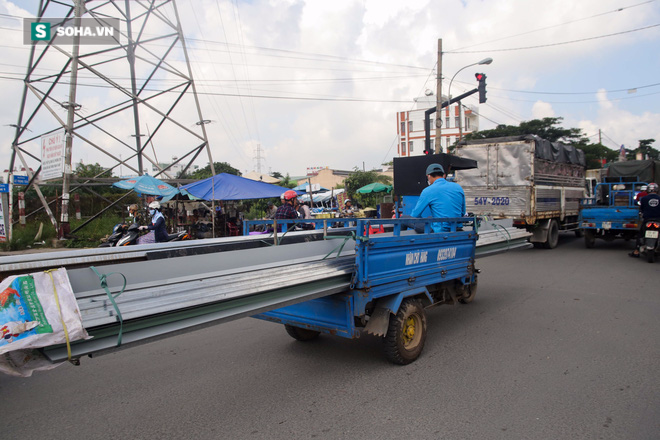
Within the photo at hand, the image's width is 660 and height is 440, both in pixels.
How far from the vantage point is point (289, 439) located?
2.85 meters

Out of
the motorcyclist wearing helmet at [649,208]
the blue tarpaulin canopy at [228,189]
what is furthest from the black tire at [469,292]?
the blue tarpaulin canopy at [228,189]

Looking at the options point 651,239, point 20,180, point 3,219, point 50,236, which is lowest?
point 651,239

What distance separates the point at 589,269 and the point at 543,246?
13.2 feet

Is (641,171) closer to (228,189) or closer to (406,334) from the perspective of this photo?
(228,189)

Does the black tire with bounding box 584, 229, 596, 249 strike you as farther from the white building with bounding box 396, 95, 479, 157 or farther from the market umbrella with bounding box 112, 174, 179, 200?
the white building with bounding box 396, 95, 479, 157

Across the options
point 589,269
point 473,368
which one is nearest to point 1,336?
point 473,368

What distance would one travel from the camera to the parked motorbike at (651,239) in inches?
382

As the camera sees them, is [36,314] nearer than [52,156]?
Yes

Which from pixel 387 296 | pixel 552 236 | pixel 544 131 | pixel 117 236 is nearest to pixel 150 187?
pixel 117 236

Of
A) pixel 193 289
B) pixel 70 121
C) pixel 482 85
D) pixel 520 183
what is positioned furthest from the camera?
pixel 482 85

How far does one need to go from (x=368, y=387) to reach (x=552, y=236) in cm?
1150

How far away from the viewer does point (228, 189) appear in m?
12.0

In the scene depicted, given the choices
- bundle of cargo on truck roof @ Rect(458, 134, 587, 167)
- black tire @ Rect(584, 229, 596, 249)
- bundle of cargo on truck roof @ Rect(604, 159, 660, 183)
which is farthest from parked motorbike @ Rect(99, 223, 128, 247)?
bundle of cargo on truck roof @ Rect(604, 159, 660, 183)

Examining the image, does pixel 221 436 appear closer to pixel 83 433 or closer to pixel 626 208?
pixel 83 433
